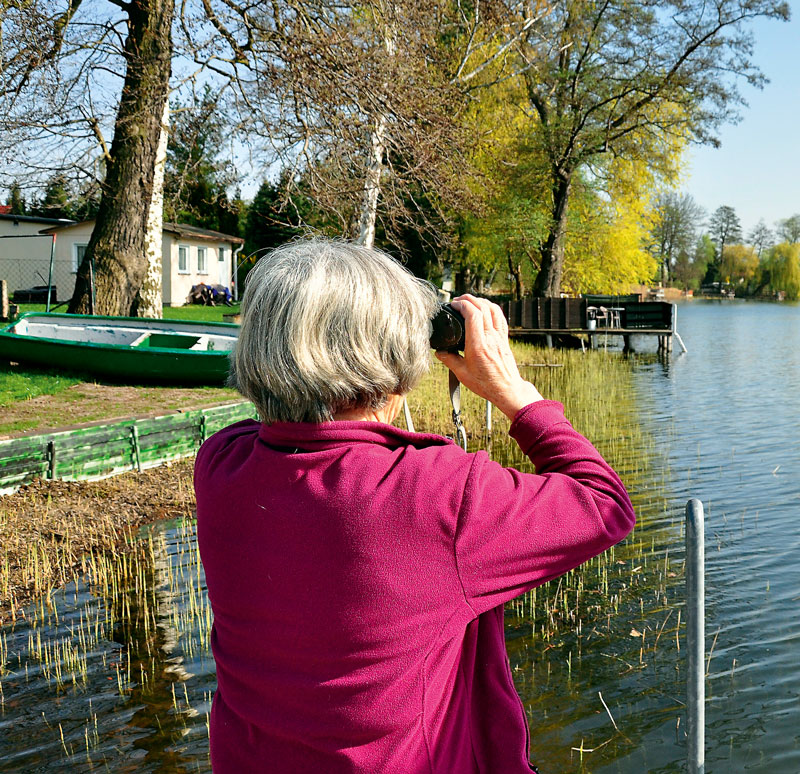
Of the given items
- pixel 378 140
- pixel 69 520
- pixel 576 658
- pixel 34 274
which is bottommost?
pixel 576 658

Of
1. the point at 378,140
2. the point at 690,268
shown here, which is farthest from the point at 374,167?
the point at 690,268

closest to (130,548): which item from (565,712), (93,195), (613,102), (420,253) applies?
(565,712)

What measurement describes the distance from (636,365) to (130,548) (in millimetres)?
20602

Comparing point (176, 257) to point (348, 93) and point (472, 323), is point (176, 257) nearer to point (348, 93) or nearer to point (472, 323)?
point (348, 93)

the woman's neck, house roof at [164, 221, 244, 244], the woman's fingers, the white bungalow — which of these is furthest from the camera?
house roof at [164, 221, 244, 244]

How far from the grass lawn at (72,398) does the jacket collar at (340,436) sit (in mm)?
8491

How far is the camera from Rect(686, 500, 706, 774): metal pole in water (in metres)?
2.11

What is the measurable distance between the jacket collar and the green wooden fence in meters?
6.68

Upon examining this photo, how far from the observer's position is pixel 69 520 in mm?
7199

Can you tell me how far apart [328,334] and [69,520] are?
6.28m

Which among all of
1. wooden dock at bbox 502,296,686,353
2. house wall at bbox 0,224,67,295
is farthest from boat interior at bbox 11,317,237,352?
house wall at bbox 0,224,67,295

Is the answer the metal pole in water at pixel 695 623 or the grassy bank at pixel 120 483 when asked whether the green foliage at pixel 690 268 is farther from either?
the metal pole in water at pixel 695 623

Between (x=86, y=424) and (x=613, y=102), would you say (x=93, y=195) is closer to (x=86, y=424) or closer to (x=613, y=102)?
(x=86, y=424)

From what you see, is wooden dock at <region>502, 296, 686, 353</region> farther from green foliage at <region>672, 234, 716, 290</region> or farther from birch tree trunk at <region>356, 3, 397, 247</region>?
green foliage at <region>672, 234, 716, 290</region>
